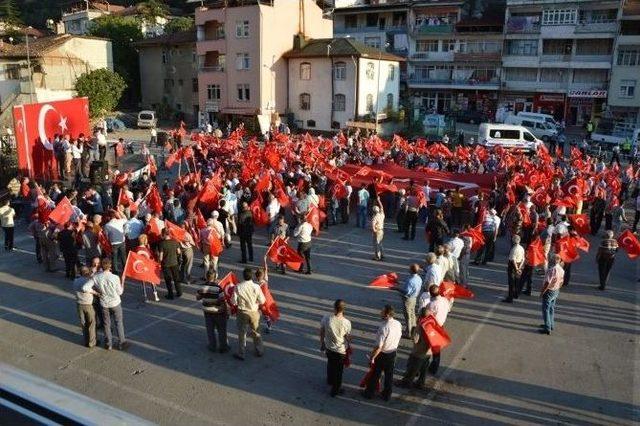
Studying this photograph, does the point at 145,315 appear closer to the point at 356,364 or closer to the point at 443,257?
the point at 356,364

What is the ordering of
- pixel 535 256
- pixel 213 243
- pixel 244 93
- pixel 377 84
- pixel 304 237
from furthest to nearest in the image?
pixel 244 93
pixel 377 84
pixel 304 237
pixel 213 243
pixel 535 256

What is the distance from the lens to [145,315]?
1095 cm

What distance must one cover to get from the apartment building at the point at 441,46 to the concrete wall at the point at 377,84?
20.6 feet

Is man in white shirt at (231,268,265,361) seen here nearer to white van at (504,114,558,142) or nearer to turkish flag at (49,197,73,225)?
turkish flag at (49,197,73,225)

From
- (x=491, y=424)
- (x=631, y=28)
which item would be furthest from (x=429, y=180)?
(x=631, y=28)

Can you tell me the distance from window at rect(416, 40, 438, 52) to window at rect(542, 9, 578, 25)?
10997mm

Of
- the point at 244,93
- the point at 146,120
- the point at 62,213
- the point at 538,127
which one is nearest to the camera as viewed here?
the point at 62,213

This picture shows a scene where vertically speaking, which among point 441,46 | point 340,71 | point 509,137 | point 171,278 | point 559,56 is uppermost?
point 441,46

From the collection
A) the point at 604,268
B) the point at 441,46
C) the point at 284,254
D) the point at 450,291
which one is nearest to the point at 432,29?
the point at 441,46

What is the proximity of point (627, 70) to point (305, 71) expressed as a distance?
27649 millimetres

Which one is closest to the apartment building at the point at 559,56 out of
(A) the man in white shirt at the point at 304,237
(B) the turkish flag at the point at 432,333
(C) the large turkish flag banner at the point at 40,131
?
(C) the large turkish flag banner at the point at 40,131

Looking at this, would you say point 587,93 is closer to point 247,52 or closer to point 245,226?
point 247,52

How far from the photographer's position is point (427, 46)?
57.6 m

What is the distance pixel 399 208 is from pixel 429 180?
2665 mm
